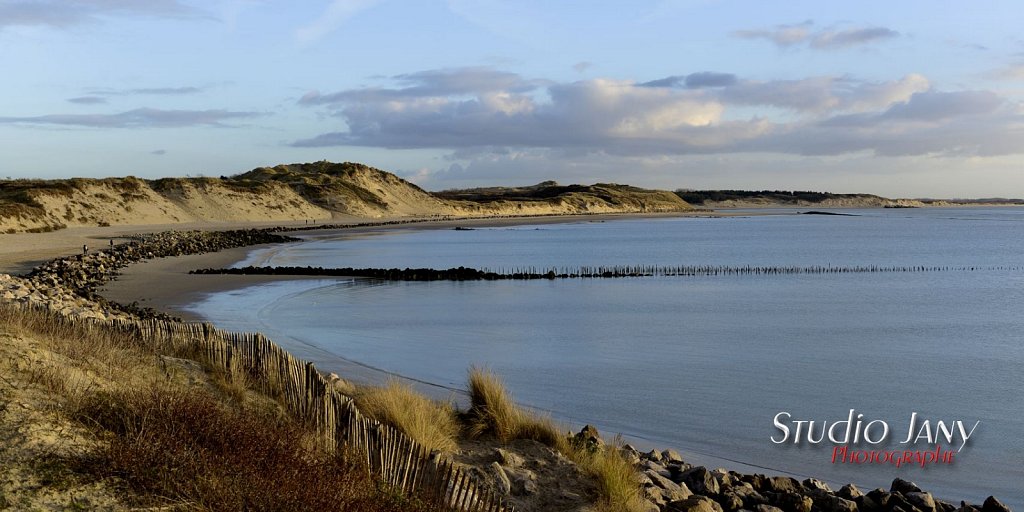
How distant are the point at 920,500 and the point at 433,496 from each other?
4.53m

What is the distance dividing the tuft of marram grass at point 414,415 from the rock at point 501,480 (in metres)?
0.59

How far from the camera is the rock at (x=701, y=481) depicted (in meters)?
7.96

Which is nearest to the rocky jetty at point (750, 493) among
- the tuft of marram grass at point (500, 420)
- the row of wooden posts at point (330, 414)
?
the tuft of marram grass at point (500, 420)

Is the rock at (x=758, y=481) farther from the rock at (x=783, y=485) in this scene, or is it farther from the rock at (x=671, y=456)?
the rock at (x=671, y=456)

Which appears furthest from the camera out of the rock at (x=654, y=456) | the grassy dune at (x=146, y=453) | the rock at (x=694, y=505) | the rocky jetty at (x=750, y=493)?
the rock at (x=654, y=456)

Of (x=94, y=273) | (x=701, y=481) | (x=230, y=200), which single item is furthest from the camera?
(x=230, y=200)

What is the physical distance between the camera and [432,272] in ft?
122

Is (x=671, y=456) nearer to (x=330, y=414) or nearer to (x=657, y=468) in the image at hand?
(x=657, y=468)

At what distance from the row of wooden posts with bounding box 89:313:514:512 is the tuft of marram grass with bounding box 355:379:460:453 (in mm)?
437

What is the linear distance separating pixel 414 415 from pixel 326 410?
1.14 m

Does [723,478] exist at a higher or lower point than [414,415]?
lower

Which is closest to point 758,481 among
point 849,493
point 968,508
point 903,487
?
point 849,493

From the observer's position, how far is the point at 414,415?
26.7 feet

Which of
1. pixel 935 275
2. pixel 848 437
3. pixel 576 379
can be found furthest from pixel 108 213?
pixel 848 437
